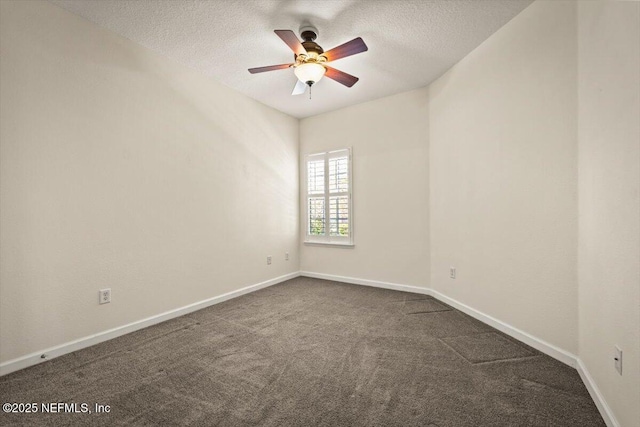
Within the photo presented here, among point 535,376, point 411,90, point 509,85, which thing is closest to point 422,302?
point 535,376

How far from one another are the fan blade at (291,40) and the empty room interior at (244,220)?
0.7 inches

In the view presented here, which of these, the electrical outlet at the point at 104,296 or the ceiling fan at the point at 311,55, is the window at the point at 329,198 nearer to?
the ceiling fan at the point at 311,55

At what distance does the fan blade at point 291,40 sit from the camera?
2059 mm

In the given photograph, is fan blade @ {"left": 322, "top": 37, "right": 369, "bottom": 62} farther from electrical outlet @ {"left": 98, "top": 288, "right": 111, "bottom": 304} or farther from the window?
electrical outlet @ {"left": 98, "top": 288, "right": 111, "bottom": 304}

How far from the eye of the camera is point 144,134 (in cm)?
271

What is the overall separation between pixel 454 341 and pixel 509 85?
228cm

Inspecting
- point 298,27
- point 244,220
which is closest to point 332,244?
point 244,220

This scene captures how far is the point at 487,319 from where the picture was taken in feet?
8.70

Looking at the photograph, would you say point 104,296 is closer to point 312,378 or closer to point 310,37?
point 312,378

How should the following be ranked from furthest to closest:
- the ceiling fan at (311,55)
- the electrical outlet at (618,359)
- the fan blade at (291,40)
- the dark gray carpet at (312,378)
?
1. the ceiling fan at (311,55)
2. the fan blade at (291,40)
3. the dark gray carpet at (312,378)
4. the electrical outlet at (618,359)

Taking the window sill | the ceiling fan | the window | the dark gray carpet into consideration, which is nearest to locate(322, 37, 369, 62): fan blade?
the ceiling fan

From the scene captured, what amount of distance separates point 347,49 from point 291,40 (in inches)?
18.3

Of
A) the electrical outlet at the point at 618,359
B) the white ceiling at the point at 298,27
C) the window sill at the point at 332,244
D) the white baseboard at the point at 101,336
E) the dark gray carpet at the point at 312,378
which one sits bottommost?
the dark gray carpet at the point at 312,378

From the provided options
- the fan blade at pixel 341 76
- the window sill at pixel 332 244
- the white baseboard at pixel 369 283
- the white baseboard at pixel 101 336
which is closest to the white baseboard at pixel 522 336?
the white baseboard at pixel 369 283
